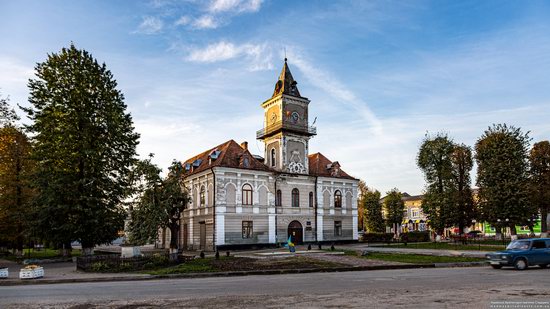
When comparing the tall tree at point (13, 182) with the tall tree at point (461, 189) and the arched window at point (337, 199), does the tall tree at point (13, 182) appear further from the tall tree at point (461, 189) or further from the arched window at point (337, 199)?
the tall tree at point (461, 189)

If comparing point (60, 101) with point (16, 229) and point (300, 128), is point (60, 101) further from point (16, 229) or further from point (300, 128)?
point (300, 128)

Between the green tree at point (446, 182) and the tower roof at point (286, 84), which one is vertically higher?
the tower roof at point (286, 84)

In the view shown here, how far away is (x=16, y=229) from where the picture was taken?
34.2 meters

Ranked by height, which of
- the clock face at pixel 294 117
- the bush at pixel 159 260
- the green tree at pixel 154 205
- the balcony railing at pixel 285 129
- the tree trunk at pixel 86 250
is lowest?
the tree trunk at pixel 86 250

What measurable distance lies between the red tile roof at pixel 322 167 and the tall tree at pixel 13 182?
2906cm

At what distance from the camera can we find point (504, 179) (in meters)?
44.5

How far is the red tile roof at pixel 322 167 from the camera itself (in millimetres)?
49772

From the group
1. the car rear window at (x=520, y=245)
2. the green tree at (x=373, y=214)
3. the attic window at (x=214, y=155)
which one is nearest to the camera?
the car rear window at (x=520, y=245)

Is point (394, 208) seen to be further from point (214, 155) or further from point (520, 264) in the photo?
point (520, 264)

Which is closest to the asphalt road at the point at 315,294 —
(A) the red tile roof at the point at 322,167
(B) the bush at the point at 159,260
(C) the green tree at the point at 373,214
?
(B) the bush at the point at 159,260

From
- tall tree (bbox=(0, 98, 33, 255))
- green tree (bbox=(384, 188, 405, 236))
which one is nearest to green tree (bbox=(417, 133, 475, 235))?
green tree (bbox=(384, 188, 405, 236))

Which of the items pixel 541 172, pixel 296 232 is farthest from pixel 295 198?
pixel 541 172

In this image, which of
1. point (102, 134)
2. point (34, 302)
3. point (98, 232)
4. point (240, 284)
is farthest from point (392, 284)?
point (102, 134)

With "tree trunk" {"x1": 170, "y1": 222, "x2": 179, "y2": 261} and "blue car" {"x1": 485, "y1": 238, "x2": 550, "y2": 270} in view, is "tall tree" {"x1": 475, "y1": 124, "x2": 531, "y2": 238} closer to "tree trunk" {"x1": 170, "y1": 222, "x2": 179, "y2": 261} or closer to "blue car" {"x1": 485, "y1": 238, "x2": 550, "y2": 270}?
"blue car" {"x1": 485, "y1": 238, "x2": 550, "y2": 270}
